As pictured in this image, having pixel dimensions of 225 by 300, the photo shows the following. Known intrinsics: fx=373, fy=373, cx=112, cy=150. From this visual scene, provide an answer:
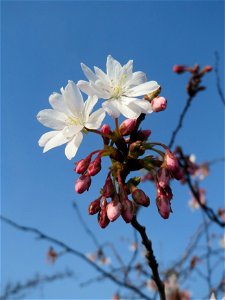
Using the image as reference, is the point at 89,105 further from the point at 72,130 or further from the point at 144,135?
the point at 144,135

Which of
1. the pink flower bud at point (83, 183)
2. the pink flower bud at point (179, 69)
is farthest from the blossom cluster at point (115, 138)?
the pink flower bud at point (179, 69)

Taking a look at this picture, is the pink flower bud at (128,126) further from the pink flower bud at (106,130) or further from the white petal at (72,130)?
the white petal at (72,130)

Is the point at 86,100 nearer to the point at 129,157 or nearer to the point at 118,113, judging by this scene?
the point at 118,113

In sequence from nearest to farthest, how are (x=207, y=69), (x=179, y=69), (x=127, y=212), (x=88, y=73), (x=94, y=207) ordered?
(x=127, y=212) < (x=94, y=207) < (x=88, y=73) < (x=207, y=69) < (x=179, y=69)

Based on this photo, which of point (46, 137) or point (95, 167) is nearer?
point (95, 167)

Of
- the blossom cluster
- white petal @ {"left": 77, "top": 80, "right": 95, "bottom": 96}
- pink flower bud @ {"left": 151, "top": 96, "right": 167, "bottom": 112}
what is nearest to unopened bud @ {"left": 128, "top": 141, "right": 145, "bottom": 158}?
Result: the blossom cluster

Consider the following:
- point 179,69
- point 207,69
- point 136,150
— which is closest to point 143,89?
point 136,150
